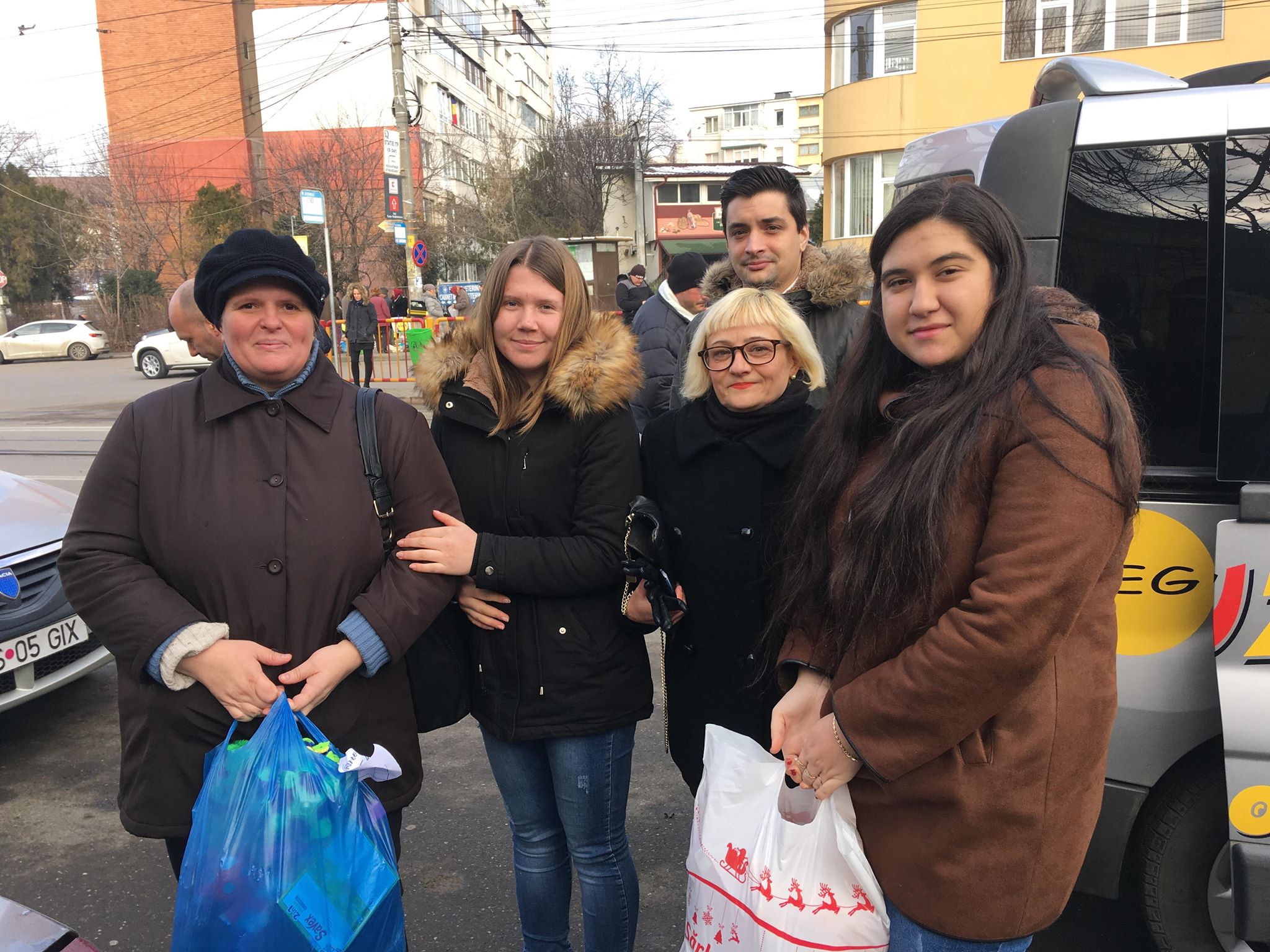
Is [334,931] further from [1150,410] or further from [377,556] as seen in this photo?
[1150,410]

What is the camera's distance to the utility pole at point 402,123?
1928 centimetres

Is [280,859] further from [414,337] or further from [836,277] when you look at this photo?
[414,337]

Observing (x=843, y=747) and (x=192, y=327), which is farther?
(x=192, y=327)

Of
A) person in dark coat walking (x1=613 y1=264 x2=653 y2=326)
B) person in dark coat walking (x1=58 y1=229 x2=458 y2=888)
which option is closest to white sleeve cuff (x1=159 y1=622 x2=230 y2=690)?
person in dark coat walking (x1=58 y1=229 x2=458 y2=888)

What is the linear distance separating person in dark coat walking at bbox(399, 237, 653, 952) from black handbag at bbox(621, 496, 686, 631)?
0.07 metres

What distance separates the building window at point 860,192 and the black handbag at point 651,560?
2322cm

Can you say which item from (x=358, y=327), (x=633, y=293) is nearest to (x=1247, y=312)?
(x=633, y=293)

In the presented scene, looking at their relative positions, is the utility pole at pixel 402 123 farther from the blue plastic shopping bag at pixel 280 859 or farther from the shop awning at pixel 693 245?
the blue plastic shopping bag at pixel 280 859

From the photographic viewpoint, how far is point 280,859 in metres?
1.77

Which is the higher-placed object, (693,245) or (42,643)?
(693,245)

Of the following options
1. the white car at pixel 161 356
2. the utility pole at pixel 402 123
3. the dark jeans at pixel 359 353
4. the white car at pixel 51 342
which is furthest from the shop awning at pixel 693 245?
the white car at pixel 51 342

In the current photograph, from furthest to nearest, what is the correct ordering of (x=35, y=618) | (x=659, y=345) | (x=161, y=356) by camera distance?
(x=161, y=356)
(x=659, y=345)
(x=35, y=618)

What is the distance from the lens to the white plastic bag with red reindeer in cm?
163

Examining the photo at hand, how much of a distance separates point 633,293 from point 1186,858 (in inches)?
535
